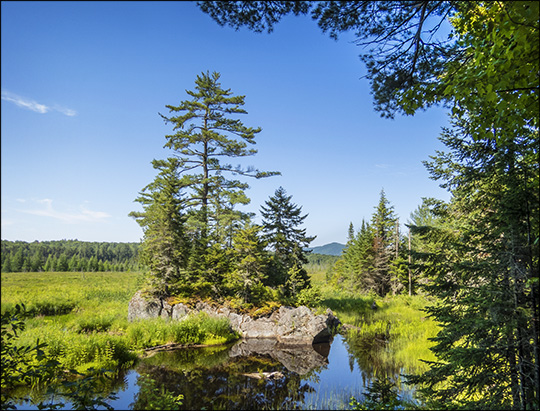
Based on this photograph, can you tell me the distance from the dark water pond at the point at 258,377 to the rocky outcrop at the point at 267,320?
3.96 feet

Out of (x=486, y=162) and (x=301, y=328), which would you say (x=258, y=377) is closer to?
(x=301, y=328)

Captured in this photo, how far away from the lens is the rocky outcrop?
44.1 feet

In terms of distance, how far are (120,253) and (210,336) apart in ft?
417

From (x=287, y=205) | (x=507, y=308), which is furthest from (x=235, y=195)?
(x=507, y=308)

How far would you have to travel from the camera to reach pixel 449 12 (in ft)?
13.3

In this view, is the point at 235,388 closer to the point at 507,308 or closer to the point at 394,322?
the point at 507,308

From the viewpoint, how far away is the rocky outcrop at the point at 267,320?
529 inches

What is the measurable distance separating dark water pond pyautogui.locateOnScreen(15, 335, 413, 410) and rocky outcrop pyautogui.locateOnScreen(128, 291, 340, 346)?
121 centimetres

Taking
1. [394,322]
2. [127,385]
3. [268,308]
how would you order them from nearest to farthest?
[127,385] → [268,308] → [394,322]

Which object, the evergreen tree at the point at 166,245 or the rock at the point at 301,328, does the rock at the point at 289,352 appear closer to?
the rock at the point at 301,328

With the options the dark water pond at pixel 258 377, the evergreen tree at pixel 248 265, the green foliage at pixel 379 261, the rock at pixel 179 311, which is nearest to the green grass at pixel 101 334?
the dark water pond at pixel 258 377

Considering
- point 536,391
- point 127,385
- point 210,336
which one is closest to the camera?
point 536,391

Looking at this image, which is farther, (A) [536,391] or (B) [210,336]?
(B) [210,336]

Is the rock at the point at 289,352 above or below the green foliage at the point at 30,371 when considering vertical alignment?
below
